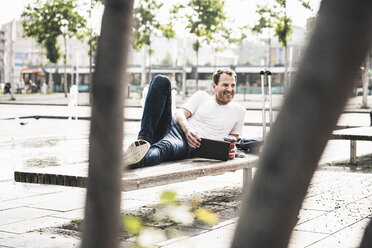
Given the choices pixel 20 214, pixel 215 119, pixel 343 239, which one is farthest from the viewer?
pixel 215 119

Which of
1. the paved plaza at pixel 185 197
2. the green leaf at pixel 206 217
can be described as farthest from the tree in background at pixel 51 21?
the green leaf at pixel 206 217

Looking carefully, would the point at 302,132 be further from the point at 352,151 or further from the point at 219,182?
the point at 352,151

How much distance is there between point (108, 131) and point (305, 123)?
0.94 feet

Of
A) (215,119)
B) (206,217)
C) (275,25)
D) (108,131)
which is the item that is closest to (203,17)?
(275,25)

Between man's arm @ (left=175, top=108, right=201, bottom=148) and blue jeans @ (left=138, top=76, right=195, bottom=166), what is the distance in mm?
80

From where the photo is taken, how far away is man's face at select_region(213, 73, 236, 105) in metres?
6.36

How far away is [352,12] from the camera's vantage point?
0.91 meters

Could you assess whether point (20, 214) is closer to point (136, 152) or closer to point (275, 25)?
point (136, 152)

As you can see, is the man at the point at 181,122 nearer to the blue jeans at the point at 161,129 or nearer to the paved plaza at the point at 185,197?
the blue jeans at the point at 161,129

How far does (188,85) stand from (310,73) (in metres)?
52.6

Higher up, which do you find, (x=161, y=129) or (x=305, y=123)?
(x=305, y=123)

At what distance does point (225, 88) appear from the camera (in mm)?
6406

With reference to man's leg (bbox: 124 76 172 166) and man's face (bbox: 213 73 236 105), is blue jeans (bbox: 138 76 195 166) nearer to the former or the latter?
man's leg (bbox: 124 76 172 166)

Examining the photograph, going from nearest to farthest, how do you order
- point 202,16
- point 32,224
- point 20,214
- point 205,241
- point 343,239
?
point 205,241 < point 343,239 < point 32,224 < point 20,214 < point 202,16
